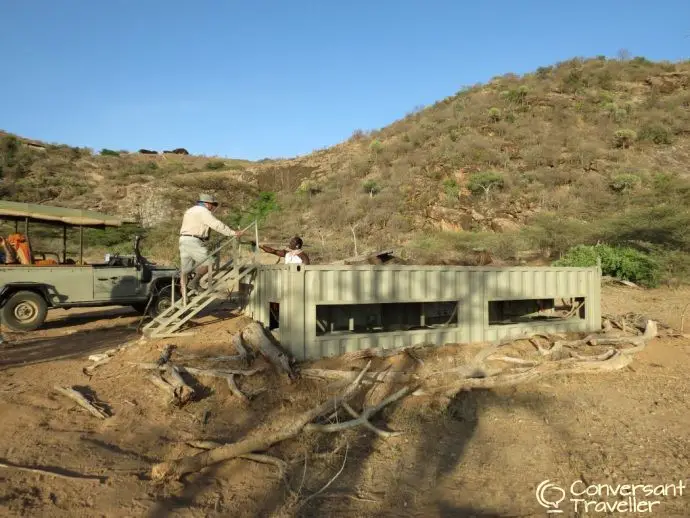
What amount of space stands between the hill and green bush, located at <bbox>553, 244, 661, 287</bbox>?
7 cm

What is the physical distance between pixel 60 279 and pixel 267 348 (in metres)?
5.42

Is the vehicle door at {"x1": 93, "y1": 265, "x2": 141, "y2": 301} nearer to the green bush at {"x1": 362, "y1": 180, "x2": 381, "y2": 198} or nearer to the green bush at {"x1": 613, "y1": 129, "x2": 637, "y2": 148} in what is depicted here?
the green bush at {"x1": 362, "y1": 180, "x2": 381, "y2": 198}

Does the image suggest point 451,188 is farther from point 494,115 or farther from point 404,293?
point 404,293

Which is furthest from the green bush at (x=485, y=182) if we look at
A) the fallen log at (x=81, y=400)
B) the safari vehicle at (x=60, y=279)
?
the fallen log at (x=81, y=400)

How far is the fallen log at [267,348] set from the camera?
20.4 feet

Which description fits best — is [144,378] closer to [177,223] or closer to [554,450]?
[554,450]

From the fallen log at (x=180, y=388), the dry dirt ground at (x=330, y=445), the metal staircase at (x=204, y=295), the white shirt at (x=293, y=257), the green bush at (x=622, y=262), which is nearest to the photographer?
the dry dirt ground at (x=330, y=445)

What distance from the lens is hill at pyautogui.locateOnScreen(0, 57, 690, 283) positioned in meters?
19.1

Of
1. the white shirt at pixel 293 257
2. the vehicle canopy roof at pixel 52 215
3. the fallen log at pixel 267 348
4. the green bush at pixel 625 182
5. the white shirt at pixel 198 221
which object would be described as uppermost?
the green bush at pixel 625 182

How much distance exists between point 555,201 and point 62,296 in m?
22.3

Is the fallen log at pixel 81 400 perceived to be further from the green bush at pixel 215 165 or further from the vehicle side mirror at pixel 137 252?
the green bush at pixel 215 165

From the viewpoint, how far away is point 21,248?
9.40 meters

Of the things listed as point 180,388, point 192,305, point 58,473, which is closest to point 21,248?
point 192,305

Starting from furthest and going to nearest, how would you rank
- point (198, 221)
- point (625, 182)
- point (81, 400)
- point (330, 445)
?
point (625, 182), point (198, 221), point (81, 400), point (330, 445)
